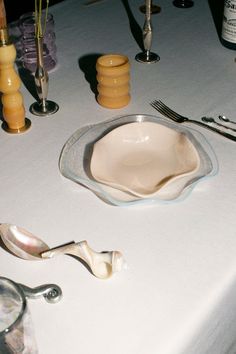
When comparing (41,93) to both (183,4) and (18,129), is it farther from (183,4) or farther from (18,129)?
(183,4)

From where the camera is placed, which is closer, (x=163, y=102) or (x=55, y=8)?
(x=163, y=102)

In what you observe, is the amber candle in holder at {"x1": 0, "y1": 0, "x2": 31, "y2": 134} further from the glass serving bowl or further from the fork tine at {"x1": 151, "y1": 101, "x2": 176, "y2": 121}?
the fork tine at {"x1": 151, "y1": 101, "x2": 176, "y2": 121}

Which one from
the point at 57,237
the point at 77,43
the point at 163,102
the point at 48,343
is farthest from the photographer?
the point at 77,43

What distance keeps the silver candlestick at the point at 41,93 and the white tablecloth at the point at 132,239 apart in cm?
1

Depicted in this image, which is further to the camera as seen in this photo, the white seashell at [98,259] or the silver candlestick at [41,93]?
the silver candlestick at [41,93]

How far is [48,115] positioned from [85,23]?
1.46 feet

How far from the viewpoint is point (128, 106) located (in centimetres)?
85

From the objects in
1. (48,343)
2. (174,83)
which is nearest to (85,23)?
(174,83)

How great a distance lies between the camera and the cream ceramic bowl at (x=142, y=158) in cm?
65

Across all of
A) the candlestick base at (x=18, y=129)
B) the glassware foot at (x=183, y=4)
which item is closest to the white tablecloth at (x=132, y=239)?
Result: the candlestick base at (x=18, y=129)

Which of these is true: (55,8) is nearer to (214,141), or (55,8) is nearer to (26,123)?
(26,123)

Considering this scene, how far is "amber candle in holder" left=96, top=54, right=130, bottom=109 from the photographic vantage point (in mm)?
786

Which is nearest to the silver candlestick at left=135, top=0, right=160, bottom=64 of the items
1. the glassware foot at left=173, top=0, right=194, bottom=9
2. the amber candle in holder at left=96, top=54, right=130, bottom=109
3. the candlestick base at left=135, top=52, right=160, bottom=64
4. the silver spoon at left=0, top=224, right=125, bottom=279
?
the candlestick base at left=135, top=52, right=160, bottom=64

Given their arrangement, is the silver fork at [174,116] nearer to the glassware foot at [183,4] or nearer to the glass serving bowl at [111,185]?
the glass serving bowl at [111,185]
